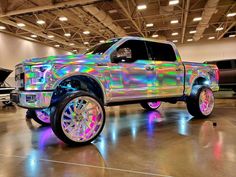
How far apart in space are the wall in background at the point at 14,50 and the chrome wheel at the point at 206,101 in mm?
13955

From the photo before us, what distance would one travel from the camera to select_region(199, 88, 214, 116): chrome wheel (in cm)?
581

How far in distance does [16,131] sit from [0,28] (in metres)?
12.2

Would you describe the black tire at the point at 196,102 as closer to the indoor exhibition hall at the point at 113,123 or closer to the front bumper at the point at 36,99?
the indoor exhibition hall at the point at 113,123

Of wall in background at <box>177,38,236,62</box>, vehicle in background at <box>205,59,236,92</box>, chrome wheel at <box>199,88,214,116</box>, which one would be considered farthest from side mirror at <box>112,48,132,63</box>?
wall in background at <box>177,38,236,62</box>

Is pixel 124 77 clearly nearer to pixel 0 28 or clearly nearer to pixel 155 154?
pixel 155 154

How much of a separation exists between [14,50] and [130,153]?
629 inches

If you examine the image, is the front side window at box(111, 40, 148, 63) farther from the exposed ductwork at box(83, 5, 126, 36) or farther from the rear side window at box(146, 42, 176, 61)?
the exposed ductwork at box(83, 5, 126, 36)

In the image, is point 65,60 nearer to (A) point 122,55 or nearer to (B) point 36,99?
(B) point 36,99

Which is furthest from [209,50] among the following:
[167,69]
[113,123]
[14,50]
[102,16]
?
[113,123]

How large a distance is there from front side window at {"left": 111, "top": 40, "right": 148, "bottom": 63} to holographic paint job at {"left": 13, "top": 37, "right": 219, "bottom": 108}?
8 cm

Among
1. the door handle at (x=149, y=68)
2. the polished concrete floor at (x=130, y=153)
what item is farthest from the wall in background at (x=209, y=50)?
the door handle at (x=149, y=68)

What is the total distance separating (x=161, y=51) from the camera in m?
5.39

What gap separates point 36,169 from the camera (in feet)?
8.82

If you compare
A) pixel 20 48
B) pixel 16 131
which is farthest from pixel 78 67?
pixel 20 48
